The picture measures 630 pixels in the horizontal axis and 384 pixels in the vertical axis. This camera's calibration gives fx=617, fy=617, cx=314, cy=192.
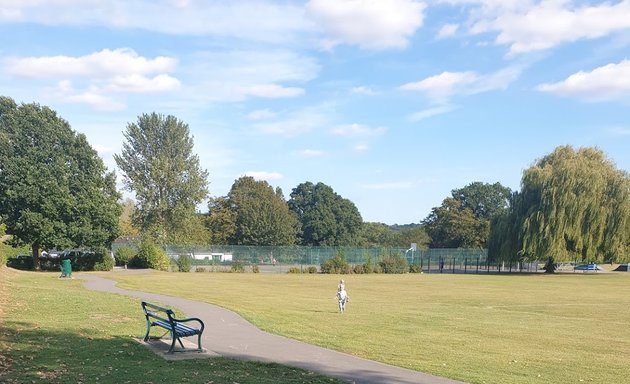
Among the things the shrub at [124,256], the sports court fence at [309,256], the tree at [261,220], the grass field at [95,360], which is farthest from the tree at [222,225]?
the grass field at [95,360]

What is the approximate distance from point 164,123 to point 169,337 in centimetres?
6954

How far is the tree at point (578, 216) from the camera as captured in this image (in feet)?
203

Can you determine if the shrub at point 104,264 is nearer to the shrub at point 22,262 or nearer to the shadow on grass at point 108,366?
the shrub at point 22,262

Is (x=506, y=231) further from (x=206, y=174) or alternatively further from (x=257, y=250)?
(x=206, y=174)

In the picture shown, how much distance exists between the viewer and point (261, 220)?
10138 centimetres

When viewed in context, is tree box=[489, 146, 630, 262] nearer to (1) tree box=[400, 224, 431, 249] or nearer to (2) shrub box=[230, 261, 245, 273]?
(2) shrub box=[230, 261, 245, 273]

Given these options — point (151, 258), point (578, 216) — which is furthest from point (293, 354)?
point (578, 216)

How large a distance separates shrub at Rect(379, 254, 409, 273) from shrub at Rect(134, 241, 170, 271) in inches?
974

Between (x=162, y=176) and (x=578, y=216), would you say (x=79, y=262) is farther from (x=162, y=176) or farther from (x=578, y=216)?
(x=578, y=216)

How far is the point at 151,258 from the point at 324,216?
212 ft

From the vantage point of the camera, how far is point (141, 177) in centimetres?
7825

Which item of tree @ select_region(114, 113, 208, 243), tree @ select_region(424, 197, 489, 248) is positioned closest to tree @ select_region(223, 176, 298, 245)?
tree @ select_region(114, 113, 208, 243)

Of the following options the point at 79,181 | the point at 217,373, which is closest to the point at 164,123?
the point at 79,181

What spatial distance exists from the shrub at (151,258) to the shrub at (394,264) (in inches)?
974
